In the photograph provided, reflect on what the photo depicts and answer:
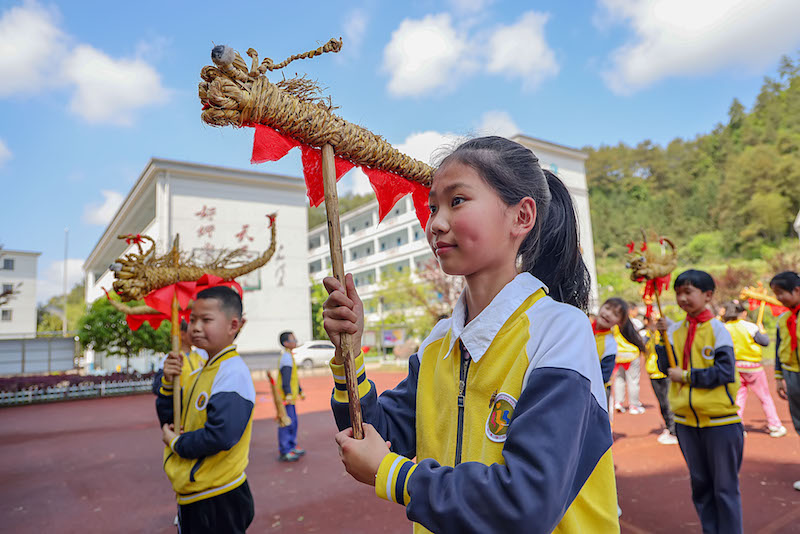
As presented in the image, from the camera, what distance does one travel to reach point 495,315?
1.30 metres

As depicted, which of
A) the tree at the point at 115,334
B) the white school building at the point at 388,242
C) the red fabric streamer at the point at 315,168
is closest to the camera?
the red fabric streamer at the point at 315,168

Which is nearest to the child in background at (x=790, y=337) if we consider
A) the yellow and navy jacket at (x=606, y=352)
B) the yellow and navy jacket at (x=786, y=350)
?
the yellow and navy jacket at (x=786, y=350)

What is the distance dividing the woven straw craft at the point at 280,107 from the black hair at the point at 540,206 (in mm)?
256

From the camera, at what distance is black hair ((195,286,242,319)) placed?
10.4ft

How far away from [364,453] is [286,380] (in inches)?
244

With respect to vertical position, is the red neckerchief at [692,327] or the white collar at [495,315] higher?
the white collar at [495,315]

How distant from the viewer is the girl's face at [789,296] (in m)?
4.84

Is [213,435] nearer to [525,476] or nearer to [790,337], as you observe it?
[525,476]

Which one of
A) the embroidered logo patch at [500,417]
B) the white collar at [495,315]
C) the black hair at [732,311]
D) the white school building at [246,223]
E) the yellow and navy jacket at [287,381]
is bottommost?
the yellow and navy jacket at [287,381]

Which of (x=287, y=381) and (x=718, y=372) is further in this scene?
(x=287, y=381)

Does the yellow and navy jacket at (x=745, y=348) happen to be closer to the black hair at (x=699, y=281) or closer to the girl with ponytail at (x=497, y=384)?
the black hair at (x=699, y=281)

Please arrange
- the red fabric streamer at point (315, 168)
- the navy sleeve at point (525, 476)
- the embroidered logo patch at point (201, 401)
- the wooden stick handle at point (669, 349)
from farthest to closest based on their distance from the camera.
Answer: the wooden stick handle at point (669, 349), the embroidered logo patch at point (201, 401), the red fabric streamer at point (315, 168), the navy sleeve at point (525, 476)

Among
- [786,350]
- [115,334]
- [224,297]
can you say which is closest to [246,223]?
[115,334]

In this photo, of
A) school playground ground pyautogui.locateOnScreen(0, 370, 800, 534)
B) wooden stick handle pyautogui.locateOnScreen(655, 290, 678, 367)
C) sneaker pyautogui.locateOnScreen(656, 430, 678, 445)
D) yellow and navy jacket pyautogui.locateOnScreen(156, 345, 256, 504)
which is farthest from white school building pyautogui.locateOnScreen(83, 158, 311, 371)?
Answer: wooden stick handle pyautogui.locateOnScreen(655, 290, 678, 367)
